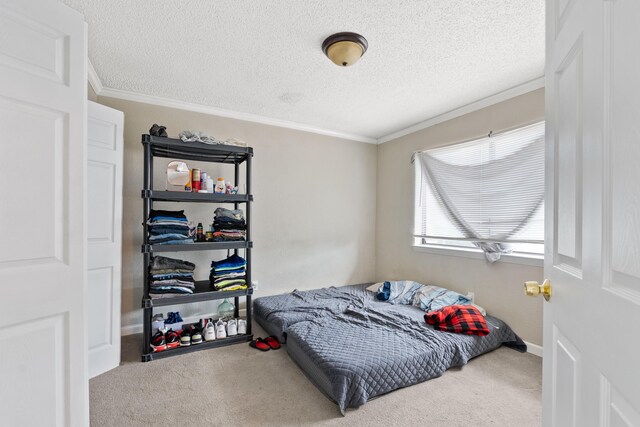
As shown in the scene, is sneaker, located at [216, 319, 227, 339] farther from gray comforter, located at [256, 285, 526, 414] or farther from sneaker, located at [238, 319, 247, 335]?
gray comforter, located at [256, 285, 526, 414]

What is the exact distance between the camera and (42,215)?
1.06 m

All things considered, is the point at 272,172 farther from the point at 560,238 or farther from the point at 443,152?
the point at 560,238

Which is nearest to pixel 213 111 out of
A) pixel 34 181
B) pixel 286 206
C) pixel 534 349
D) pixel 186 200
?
pixel 186 200

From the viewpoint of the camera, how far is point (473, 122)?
3010 millimetres

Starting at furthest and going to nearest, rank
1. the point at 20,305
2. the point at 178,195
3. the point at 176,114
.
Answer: the point at 176,114, the point at 178,195, the point at 20,305

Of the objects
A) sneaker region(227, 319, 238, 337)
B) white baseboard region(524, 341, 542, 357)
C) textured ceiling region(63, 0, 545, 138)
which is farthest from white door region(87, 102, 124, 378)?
white baseboard region(524, 341, 542, 357)

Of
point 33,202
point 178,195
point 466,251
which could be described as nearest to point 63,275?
point 33,202

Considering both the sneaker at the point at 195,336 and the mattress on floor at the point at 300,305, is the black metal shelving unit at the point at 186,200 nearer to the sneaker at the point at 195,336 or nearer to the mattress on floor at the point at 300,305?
the sneaker at the point at 195,336

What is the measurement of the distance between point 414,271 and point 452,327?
125cm

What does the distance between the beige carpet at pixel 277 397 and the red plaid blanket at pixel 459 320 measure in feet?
0.76

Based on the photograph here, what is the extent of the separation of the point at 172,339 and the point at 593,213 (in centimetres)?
276

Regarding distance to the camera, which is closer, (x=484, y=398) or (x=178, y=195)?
(x=484, y=398)

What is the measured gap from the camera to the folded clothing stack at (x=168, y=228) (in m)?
2.37

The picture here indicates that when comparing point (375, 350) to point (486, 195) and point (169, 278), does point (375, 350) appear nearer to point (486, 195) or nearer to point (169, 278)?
point (169, 278)
